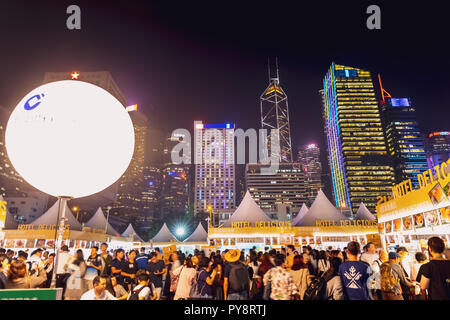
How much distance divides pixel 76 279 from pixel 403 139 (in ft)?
537

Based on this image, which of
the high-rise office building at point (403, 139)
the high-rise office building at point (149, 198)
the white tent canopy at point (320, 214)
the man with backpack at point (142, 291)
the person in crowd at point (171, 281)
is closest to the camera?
the man with backpack at point (142, 291)

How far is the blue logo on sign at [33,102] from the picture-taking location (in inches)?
142

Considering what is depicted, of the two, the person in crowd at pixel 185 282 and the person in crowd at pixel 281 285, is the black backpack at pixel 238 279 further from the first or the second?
the person in crowd at pixel 281 285

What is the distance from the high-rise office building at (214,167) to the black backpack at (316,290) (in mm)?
135887

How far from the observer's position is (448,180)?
394 inches

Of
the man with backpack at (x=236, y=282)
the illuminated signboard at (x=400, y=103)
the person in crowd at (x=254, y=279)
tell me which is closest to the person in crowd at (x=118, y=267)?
the man with backpack at (x=236, y=282)

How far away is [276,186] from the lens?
139500 millimetres

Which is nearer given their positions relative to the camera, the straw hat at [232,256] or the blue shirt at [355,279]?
the blue shirt at [355,279]

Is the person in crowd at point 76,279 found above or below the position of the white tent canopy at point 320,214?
below

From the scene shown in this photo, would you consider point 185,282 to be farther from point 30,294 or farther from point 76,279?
point 30,294

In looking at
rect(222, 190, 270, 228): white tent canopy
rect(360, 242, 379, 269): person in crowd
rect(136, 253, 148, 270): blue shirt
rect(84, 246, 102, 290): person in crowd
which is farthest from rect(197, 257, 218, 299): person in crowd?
rect(222, 190, 270, 228): white tent canopy

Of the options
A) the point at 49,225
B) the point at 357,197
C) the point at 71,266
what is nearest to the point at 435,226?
the point at 71,266

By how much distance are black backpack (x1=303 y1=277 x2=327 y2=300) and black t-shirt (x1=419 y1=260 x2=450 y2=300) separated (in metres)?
1.45
